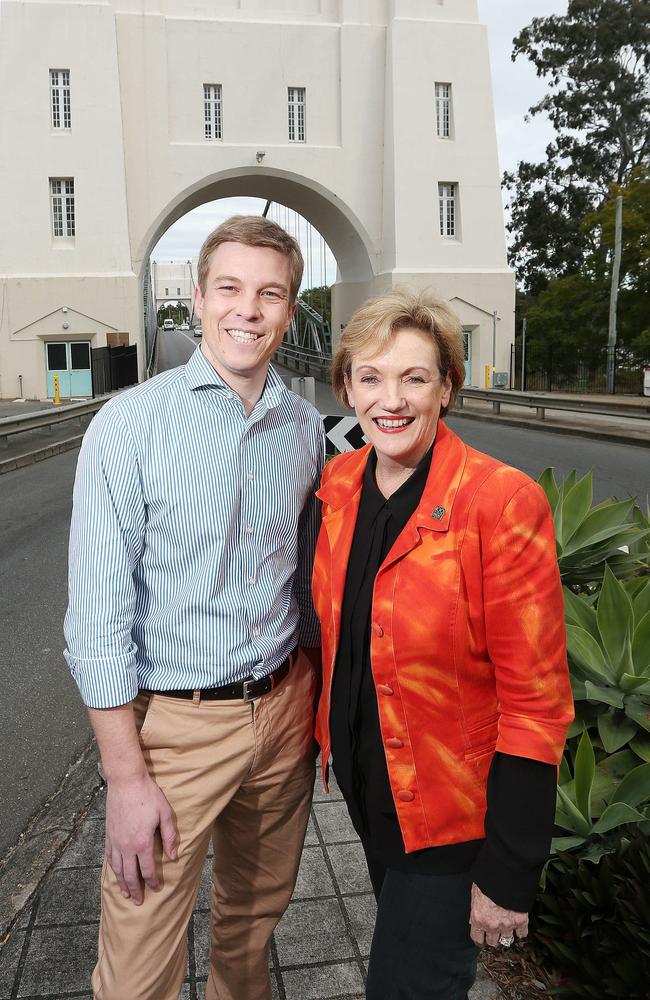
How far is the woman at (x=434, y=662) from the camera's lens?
1.96 metres

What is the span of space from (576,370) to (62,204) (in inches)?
787

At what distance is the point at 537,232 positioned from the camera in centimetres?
5047

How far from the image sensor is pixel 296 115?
3425 centimetres

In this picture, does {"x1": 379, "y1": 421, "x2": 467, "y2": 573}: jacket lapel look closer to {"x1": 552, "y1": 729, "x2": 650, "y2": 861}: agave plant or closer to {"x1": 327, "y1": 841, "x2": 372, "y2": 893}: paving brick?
{"x1": 552, "y1": 729, "x2": 650, "y2": 861}: agave plant

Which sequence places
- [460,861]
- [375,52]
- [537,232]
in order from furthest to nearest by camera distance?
[537,232], [375,52], [460,861]

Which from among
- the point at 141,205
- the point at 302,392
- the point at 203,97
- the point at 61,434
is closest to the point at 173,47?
the point at 203,97

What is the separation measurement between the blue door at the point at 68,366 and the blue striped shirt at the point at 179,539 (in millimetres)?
30841

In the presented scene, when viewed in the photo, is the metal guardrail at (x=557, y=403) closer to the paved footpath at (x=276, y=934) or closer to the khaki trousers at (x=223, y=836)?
the paved footpath at (x=276, y=934)

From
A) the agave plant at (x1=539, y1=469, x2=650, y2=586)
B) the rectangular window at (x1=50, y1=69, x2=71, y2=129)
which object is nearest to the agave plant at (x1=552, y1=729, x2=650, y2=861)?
the agave plant at (x1=539, y1=469, x2=650, y2=586)

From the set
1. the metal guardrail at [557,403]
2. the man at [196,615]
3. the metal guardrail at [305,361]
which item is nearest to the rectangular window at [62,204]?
the metal guardrail at [305,361]

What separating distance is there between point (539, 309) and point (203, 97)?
699 inches

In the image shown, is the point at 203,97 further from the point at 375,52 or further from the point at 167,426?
the point at 167,426

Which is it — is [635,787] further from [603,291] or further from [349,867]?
[603,291]

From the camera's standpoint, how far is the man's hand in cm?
208
